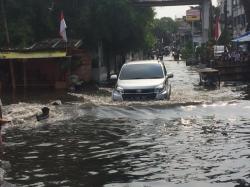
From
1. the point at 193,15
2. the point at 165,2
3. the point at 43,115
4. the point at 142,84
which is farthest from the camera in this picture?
the point at 193,15

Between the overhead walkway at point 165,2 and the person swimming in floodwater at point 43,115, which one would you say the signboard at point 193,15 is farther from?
the person swimming in floodwater at point 43,115

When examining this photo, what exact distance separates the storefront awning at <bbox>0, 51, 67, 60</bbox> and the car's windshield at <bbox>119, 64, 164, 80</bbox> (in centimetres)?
995

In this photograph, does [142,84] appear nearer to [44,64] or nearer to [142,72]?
[142,72]

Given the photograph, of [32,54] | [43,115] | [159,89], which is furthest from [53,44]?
[43,115]

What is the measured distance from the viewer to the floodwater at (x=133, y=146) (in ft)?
28.2

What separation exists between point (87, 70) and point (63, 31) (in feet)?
22.4

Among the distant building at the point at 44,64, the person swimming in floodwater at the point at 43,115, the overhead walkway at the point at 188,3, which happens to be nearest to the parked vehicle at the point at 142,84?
the person swimming in floodwater at the point at 43,115

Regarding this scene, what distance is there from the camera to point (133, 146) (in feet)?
37.2

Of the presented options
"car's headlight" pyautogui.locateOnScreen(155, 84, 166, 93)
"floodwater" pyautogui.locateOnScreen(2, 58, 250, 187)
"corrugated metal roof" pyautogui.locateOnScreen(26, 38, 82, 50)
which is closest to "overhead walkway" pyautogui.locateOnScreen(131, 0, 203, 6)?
"corrugated metal roof" pyautogui.locateOnScreen(26, 38, 82, 50)

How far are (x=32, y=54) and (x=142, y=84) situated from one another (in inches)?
506

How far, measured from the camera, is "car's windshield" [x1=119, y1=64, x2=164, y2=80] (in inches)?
794

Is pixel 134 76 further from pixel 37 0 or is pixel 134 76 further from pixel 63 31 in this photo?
pixel 37 0

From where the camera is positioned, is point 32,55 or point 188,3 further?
point 188,3

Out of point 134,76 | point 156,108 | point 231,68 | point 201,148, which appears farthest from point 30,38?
point 201,148
